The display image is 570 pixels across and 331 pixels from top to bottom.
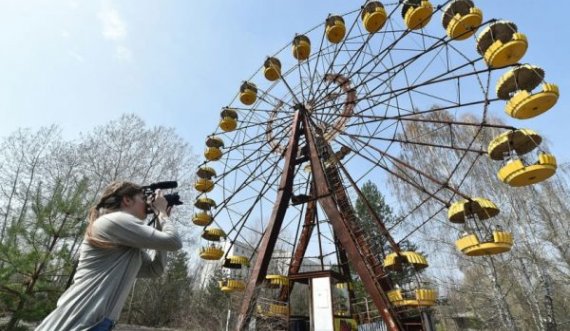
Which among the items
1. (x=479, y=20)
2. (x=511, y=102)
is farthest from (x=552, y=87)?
(x=479, y=20)

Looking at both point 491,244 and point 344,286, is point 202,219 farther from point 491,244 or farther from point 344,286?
point 491,244

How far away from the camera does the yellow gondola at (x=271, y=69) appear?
547 inches

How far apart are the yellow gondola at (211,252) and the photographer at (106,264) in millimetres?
11376

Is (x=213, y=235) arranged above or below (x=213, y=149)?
below

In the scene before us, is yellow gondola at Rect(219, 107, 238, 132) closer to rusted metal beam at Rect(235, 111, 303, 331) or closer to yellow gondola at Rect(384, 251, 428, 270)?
rusted metal beam at Rect(235, 111, 303, 331)

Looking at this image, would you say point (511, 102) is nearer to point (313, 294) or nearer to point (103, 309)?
point (313, 294)

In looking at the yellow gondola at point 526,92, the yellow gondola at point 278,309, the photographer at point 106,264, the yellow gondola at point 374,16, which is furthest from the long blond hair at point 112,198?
the yellow gondola at point 374,16

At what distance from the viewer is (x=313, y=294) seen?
11.3 metres

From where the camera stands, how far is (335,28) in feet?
42.1

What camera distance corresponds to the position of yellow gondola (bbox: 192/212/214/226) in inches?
557

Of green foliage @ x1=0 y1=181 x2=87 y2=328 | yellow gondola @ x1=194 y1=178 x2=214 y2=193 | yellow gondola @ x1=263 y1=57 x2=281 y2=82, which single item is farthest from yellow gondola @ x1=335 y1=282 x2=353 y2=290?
green foliage @ x1=0 y1=181 x2=87 y2=328

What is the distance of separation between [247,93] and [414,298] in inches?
396

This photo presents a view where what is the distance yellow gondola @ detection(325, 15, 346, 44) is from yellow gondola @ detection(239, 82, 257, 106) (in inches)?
153

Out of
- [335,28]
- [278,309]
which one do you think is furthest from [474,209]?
[335,28]
